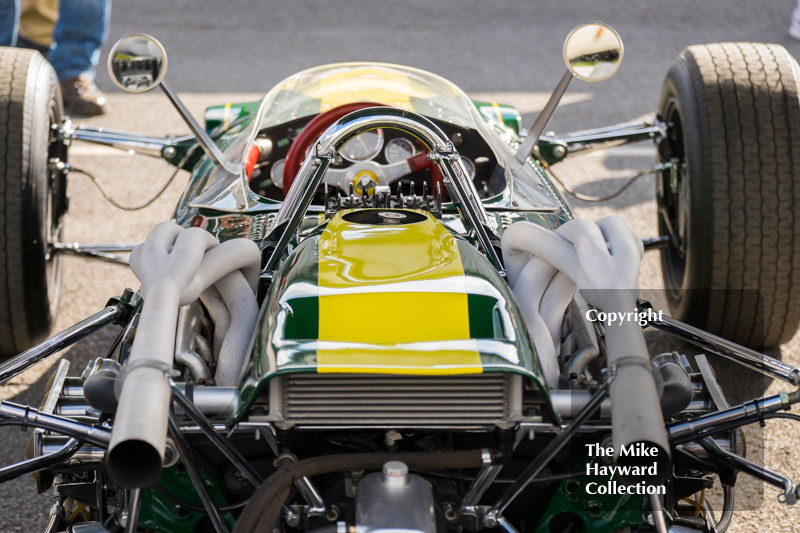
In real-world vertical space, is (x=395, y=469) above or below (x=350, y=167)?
below

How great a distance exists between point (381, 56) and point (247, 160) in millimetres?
4327

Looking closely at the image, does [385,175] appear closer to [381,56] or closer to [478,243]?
[478,243]

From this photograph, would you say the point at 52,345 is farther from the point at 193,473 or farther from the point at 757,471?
the point at 757,471

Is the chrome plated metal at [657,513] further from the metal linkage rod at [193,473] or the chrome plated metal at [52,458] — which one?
the chrome plated metal at [52,458]

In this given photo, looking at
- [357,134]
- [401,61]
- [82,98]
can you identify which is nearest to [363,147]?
[357,134]

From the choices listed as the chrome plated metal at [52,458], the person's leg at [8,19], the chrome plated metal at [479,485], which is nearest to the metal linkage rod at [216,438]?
the chrome plated metal at [52,458]

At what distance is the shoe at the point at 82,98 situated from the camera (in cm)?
618

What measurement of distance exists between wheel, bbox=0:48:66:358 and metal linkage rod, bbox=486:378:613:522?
6.55 feet

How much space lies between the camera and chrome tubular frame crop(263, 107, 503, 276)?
2646 millimetres

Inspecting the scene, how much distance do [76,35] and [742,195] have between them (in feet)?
13.9

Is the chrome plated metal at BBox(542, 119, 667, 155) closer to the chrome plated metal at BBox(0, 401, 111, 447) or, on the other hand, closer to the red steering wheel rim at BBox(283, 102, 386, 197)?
the red steering wheel rim at BBox(283, 102, 386, 197)

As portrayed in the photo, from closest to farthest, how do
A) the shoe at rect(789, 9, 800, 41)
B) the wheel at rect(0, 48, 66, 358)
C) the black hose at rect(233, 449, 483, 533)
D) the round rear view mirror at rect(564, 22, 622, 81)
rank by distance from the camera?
the black hose at rect(233, 449, 483, 533), the round rear view mirror at rect(564, 22, 622, 81), the wheel at rect(0, 48, 66, 358), the shoe at rect(789, 9, 800, 41)

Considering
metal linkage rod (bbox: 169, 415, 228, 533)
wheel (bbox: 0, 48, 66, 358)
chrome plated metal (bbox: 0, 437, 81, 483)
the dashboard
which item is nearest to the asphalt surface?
wheel (bbox: 0, 48, 66, 358)

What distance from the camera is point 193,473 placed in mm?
2016
